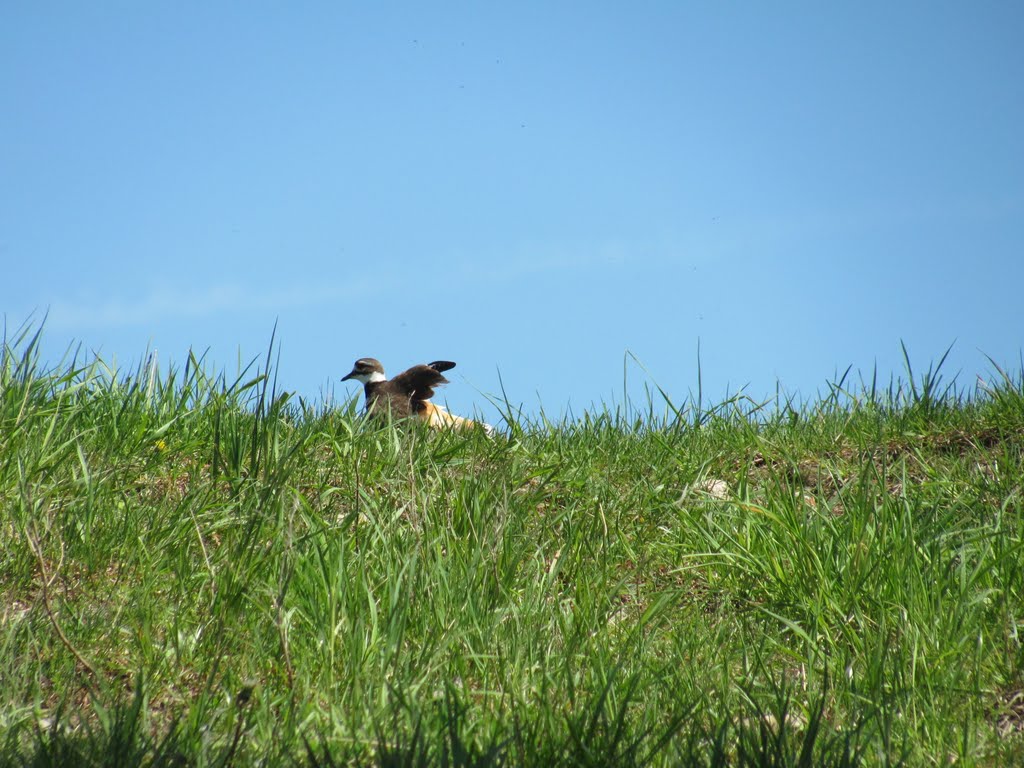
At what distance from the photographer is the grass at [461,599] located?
8.26 ft

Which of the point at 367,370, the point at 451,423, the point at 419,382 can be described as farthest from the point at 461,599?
the point at 367,370

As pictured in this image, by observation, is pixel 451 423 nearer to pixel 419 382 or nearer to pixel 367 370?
pixel 419 382

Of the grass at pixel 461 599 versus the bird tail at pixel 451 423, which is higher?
the bird tail at pixel 451 423

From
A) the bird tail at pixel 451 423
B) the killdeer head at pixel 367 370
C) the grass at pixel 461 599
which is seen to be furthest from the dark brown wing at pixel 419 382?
the grass at pixel 461 599

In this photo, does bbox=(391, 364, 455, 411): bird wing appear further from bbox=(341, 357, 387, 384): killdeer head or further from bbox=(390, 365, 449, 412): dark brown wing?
bbox=(341, 357, 387, 384): killdeer head

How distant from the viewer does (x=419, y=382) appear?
27.0 ft

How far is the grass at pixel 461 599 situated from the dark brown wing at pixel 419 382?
283cm

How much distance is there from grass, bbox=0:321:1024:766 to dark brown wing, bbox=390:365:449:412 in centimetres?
283

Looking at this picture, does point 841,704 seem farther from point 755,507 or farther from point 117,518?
point 117,518

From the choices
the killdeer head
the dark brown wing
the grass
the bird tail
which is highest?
the killdeer head

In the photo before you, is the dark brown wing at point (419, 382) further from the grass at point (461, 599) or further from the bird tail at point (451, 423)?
the grass at point (461, 599)

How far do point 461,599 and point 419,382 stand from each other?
199 inches

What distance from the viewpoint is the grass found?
2.52m

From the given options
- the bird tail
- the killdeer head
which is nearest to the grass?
the bird tail
